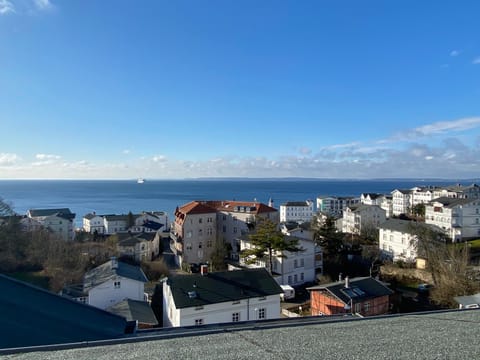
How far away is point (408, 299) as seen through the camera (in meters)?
24.1

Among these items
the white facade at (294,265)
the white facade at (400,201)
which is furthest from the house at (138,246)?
the white facade at (400,201)

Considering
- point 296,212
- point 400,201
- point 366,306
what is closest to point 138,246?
point 366,306

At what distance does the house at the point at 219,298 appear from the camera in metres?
16.6

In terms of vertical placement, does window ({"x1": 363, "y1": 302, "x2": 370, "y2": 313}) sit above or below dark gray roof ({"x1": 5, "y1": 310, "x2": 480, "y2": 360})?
below

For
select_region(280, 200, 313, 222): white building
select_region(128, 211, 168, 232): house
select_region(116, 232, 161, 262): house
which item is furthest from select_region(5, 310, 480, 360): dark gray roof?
select_region(280, 200, 313, 222): white building

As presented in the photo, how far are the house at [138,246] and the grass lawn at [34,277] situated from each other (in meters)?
8.94

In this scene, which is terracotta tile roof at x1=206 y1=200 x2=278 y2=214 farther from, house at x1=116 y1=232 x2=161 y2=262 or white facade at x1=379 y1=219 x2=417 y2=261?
white facade at x1=379 y1=219 x2=417 y2=261

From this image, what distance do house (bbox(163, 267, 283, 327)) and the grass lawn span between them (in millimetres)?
14876

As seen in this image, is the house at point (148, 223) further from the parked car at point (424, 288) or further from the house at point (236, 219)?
the parked car at point (424, 288)

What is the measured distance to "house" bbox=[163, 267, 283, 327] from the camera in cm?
1661

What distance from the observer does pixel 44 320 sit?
671cm

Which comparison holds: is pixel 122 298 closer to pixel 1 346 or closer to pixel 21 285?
pixel 21 285

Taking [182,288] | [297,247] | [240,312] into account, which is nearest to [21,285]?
[182,288]

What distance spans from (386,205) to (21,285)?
83.5 meters
